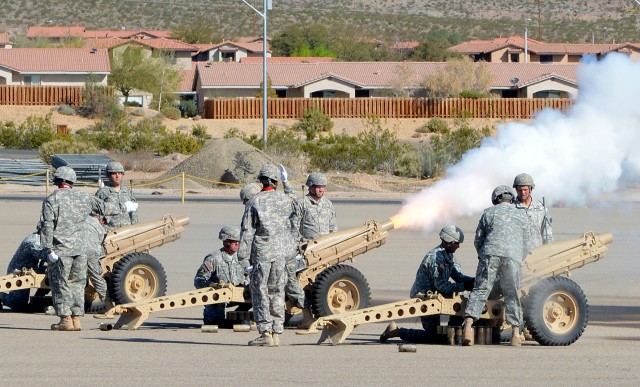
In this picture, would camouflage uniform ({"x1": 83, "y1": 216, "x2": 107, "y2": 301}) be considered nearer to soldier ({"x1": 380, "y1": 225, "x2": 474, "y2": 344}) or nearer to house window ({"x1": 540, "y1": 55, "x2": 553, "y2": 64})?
soldier ({"x1": 380, "y1": 225, "x2": 474, "y2": 344})

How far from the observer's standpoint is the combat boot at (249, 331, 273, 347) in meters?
13.6

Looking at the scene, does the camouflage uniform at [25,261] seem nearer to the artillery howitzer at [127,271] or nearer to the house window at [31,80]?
the artillery howitzer at [127,271]

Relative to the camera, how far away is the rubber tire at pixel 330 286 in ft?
50.5

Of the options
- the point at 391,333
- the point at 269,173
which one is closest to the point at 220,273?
the point at 269,173

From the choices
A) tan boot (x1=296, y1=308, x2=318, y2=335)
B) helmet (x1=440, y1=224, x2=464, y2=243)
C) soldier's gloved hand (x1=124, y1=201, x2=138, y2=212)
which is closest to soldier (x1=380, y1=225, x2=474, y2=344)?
helmet (x1=440, y1=224, x2=464, y2=243)

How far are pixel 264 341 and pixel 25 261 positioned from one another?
460 cm

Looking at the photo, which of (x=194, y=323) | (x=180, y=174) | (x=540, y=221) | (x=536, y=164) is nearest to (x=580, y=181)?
(x=536, y=164)

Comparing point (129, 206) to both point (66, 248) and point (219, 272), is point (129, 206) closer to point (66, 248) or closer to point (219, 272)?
point (219, 272)

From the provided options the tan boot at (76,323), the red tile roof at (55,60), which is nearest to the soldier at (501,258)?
the tan boot at (76,323)

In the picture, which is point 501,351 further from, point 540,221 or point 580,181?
point 580,181

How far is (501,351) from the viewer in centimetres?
1340

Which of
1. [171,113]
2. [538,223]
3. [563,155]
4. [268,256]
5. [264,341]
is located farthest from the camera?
[171,113]

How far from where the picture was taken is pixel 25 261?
16891 mm

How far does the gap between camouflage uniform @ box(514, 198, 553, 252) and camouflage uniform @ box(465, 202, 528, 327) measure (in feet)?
2.45
